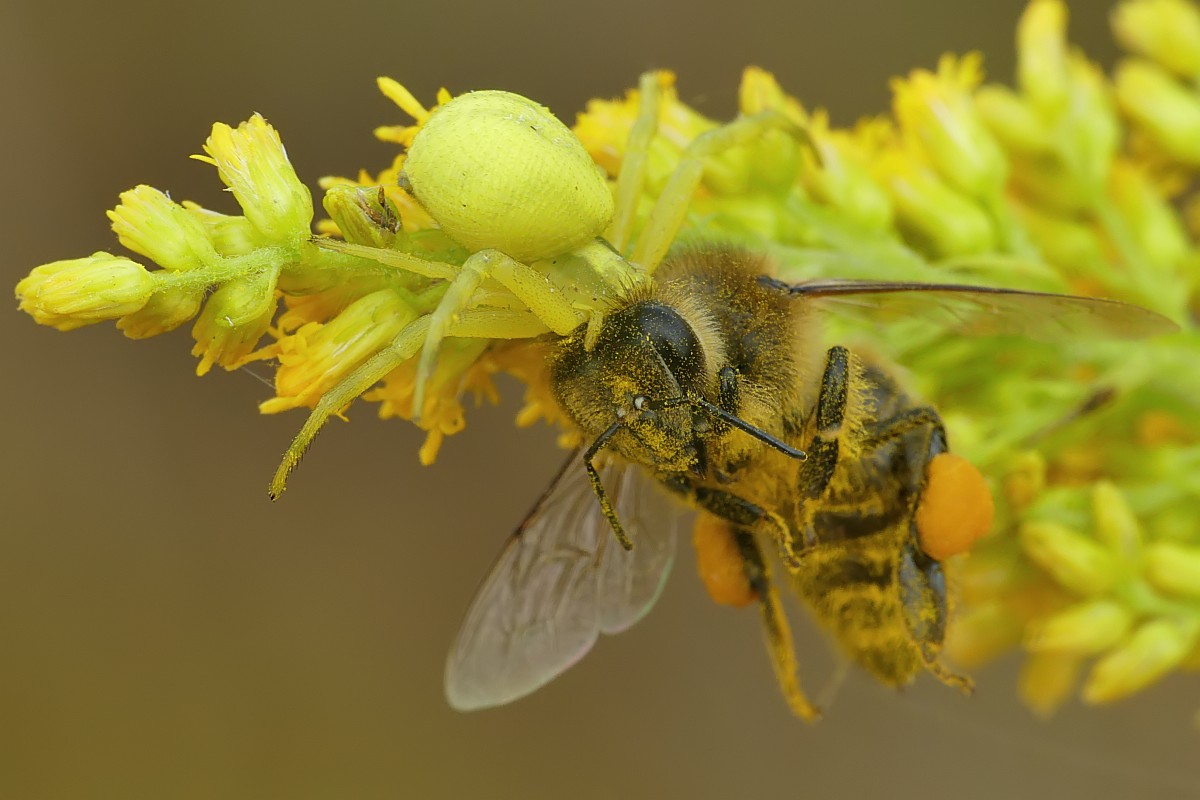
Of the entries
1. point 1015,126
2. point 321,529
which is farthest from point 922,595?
point 321,529

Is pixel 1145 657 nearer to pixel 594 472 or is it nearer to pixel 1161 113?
pixel 1161 113

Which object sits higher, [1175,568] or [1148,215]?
[1148,215]

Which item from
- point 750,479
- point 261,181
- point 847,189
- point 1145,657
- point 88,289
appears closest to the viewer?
point 88,289

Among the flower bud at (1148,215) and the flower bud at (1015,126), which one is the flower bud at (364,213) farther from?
the flower bud at (1148,215)

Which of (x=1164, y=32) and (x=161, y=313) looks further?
(x=1164, y=32)

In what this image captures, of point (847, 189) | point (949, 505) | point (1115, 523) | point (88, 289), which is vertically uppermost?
point (847, 189)

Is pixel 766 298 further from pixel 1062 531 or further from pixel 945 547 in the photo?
pixel 1062 531

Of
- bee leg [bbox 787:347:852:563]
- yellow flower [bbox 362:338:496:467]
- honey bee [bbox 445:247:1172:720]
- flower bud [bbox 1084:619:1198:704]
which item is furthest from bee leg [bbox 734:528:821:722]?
flower bud [bbox 1084:619:1198:704]
